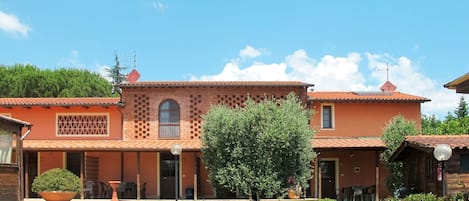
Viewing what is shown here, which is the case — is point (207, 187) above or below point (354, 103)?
below

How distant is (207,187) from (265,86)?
484 centimetres

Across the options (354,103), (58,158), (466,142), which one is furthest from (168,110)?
(466,142)

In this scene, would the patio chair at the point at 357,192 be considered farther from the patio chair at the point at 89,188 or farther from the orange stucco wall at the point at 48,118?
the patio chair at the point at 89,188

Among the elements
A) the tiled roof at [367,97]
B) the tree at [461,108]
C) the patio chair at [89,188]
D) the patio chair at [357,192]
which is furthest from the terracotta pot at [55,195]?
the tree at [461,108]

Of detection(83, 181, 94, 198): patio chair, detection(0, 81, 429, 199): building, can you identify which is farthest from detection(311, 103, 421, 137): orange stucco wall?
detection(83, 181, 94, 198): patio chair

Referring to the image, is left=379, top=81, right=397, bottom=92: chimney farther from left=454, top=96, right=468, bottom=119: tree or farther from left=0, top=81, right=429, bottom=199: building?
left=454, top=96, right=468, bottom=119: tree

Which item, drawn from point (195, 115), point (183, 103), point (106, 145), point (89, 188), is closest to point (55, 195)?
point (89, 188)

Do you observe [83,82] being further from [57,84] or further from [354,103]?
[354,103]

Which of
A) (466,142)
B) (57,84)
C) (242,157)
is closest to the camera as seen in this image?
(466,142)

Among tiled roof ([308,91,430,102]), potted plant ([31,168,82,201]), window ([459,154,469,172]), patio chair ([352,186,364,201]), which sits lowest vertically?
patio chair ([352,186,364,201])

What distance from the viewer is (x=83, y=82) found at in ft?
151

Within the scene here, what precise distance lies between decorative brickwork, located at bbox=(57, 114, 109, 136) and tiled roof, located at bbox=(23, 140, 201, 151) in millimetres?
794

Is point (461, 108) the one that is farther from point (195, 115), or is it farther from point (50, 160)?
point (50, 160)

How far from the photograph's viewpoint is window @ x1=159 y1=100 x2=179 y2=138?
28.9 m
